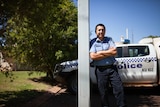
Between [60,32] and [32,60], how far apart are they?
6.27ft

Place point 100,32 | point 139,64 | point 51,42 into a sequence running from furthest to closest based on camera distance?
1. point 51,42
2. point 139,64
3. point 100,32

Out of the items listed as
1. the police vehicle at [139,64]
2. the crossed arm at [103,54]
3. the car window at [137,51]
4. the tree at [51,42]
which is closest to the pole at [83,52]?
the crossed arm at [103,54]

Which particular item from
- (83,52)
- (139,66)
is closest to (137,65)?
(139,66)

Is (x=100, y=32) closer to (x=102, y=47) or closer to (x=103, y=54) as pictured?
(x=102, y=47)

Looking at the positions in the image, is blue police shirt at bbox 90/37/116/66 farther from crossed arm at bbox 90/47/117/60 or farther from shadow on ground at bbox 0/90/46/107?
shadow on ground at bbox 0/90/46/107

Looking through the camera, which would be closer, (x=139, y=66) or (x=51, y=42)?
(x=139, y=66)

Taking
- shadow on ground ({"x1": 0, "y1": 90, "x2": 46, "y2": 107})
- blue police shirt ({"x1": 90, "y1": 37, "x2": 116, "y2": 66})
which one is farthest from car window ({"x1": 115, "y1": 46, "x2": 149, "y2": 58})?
blue police shirt ({"x1": 90, "y1": 37, "x2": 116, "y2": 66})

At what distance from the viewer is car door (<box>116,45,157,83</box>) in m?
8.59

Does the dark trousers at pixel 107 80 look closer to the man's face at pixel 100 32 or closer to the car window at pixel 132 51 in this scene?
the man's face at pixel 100 32

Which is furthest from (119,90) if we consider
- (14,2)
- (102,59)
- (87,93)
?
(14,2)

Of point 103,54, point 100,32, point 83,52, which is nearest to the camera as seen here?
point 83,52

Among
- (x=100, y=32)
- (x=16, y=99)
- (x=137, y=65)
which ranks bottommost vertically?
(x=16, y=99)

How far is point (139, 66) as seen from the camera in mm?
8680

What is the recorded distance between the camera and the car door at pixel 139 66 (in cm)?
859
